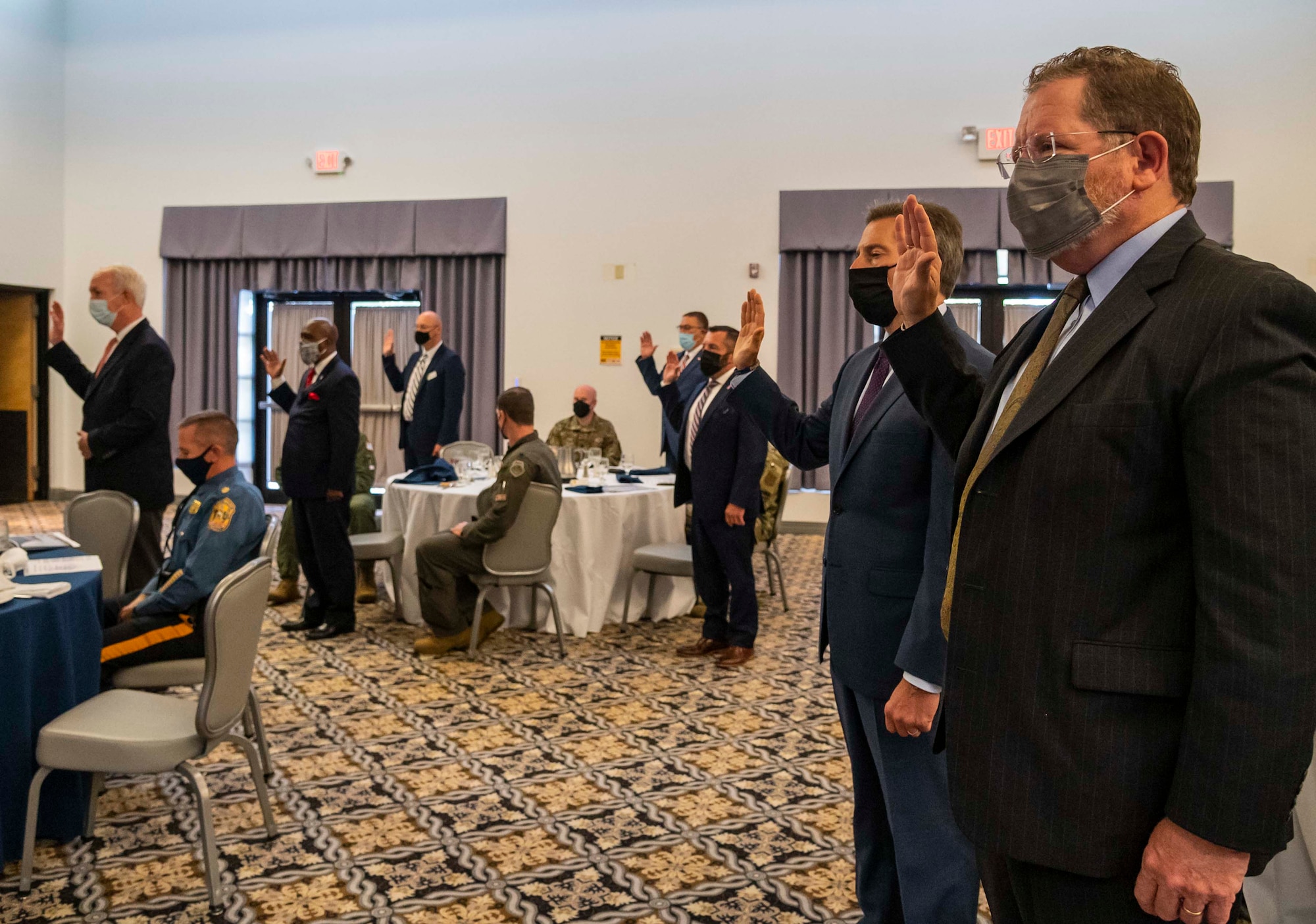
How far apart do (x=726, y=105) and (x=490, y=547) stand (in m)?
5.94

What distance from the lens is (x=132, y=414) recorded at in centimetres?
454

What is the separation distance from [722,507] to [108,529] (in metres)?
2.74

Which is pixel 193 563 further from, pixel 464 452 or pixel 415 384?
pixel 415 384

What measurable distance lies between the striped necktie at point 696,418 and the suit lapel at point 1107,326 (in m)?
3.92

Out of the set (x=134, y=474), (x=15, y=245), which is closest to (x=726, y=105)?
(x=134, y=474)

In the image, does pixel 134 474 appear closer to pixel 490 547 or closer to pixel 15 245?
pixel 490 547

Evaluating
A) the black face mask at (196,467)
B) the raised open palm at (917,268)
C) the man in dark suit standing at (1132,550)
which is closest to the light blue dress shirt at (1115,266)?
the man in dark suit standing at (1132,550)

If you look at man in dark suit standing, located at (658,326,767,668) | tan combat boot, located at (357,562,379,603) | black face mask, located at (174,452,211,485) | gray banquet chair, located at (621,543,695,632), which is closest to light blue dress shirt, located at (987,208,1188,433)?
black face mask, located at (174,452,211,485)

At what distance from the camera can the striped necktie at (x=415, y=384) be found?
24.9 feet

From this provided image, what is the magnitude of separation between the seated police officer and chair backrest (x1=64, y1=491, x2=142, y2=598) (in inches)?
25.6

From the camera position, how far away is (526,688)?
4.59 m

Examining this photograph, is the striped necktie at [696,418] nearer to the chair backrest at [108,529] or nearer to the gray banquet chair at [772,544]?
the gray banquet chair at [772,544]

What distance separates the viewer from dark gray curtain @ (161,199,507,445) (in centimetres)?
989

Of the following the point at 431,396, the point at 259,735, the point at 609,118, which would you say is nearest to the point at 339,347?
the point at 431,396
